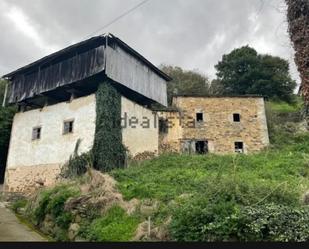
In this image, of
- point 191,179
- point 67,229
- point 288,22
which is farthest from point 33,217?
point 288,22

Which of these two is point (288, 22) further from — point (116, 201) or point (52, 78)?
point (52, 78)

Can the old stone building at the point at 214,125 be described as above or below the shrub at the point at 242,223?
above

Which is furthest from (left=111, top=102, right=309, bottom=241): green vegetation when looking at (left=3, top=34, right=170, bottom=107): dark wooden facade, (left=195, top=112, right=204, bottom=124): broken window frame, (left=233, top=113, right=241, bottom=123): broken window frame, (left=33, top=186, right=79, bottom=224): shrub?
(left=233, top=113, right=241, bottom=123): broken window frame

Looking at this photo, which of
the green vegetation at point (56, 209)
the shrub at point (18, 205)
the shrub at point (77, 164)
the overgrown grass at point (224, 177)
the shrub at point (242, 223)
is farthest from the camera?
the shrub at point (77, 164)

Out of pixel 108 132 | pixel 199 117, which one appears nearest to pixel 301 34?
pixel 108 132

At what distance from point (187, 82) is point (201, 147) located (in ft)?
45.6

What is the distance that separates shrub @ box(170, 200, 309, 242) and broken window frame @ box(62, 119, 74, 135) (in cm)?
1240

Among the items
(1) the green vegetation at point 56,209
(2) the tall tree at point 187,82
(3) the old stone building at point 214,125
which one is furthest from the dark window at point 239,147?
(1) the green vegetation at point 56,209

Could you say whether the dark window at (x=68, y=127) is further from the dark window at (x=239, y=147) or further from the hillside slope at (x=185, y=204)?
the dark window at (x=239, y=147)

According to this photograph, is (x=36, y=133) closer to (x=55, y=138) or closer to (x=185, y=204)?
(x=55, y=138)

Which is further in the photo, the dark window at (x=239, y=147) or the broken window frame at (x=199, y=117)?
the broken window frame at (x=199, y=117)

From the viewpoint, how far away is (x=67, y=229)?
1108 cm

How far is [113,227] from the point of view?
9789 millimetres

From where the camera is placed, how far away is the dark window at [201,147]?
2300 cm
